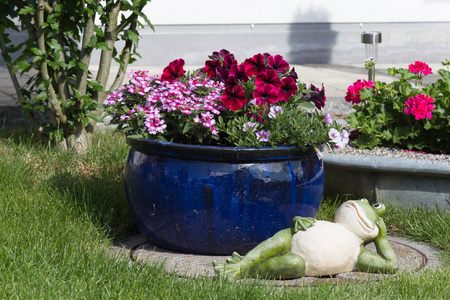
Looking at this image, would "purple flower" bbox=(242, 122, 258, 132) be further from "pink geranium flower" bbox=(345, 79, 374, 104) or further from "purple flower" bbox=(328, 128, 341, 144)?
"pink geranium flower" bbox=(345, 79, 374, 104)

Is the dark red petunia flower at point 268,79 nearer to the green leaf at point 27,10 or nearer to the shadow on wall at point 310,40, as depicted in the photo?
the green leaf at point 27,10

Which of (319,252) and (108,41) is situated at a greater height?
(108,41)

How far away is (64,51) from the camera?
450 cm

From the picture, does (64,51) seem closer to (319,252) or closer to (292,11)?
(319,252)

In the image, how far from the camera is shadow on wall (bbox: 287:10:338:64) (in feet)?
30.1

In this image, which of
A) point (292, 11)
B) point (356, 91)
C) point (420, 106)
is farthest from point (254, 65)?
point (292, 11)

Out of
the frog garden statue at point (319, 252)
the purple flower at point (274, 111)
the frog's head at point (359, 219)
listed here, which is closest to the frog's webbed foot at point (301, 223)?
the frog garden statue at point (319, 252)

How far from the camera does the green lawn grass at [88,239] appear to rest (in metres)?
2.57

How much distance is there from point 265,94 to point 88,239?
104cm

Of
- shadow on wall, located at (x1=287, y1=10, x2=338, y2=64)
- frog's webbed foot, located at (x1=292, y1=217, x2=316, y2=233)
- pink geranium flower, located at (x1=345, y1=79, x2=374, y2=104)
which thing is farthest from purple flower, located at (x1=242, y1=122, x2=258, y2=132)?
shadow on wall, located at (x1=287, y1=10, x2=338, y2=64)

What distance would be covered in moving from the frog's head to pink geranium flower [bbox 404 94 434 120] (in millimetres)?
1090

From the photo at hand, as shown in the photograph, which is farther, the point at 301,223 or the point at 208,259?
the point at 208,259

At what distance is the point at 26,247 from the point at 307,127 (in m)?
1.30

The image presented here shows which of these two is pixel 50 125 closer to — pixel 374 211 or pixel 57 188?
pixel 57 188
